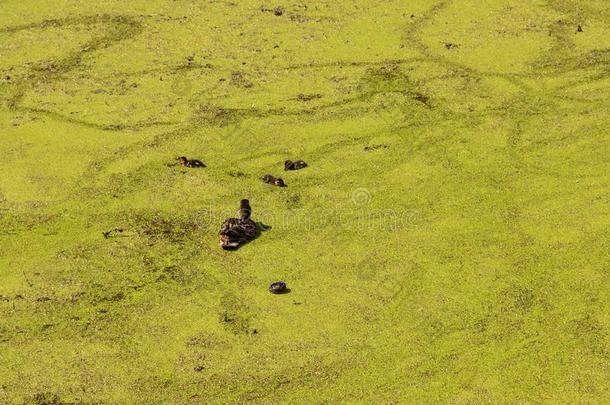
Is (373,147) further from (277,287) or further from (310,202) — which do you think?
(277,287)

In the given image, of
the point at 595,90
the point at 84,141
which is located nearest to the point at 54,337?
the point at 84,141

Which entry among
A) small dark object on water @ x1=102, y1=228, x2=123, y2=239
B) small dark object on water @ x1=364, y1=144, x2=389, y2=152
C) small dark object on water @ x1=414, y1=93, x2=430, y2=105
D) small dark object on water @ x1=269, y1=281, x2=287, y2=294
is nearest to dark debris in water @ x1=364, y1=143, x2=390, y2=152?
small dark object on water @ x1=364, y1=144, x2=389, y2=152

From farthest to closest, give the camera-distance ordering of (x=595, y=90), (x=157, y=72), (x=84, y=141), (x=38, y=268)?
(x=157, y=72), (x=595, y=90), (x=84, y=141), (x=38, y=268)

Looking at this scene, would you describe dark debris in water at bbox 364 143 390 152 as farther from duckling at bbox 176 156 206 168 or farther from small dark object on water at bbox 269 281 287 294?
small dark object on water at bbox 269 281 287 294


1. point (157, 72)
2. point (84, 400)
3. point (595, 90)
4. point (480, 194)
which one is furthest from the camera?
point (157, 72)

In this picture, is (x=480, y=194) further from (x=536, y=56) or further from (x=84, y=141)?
(x=84, y=141)

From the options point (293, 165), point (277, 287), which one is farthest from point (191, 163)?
point (277, 287)
